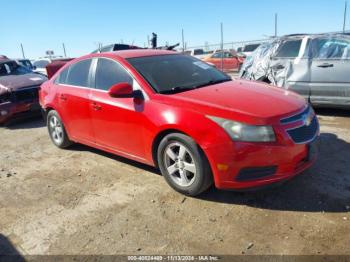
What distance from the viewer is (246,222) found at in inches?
127

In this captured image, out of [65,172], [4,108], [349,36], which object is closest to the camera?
[65,172]

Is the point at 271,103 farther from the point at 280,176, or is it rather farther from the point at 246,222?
the point at 246,222

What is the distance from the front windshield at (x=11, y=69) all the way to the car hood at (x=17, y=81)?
437 mm

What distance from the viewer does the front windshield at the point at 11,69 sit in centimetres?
916

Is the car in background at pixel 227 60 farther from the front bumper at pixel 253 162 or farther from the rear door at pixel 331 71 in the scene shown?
the front bumper at pixel 253 162

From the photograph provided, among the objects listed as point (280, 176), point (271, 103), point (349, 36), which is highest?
point (349, 36)

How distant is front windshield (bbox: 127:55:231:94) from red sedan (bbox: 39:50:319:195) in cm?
1

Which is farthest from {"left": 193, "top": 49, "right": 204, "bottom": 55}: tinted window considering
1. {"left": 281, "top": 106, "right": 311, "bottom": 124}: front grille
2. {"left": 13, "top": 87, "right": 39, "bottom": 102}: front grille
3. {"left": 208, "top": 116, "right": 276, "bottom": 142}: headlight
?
{"left": 208, "top": 116, "right": 276, "bottom": 142}: headlight

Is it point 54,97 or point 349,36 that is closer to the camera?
point 54,97

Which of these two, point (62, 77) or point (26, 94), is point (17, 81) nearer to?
point (26, 94)

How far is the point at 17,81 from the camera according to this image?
8320 mm

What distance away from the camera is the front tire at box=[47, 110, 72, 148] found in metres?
5.64

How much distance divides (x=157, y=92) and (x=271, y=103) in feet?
4.20

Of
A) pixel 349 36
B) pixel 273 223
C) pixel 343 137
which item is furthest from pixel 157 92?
pixel 349 36
